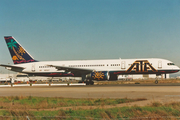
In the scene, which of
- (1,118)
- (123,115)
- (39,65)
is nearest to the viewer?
(1,118)

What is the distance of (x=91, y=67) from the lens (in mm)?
40562

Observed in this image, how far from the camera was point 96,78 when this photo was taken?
36.8 metres

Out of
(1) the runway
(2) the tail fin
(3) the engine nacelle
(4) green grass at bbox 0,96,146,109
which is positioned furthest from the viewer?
(2) the tail fin

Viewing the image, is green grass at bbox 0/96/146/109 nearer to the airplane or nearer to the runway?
the runway

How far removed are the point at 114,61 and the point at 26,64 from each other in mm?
19067

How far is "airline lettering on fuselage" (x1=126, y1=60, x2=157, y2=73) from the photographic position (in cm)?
3712

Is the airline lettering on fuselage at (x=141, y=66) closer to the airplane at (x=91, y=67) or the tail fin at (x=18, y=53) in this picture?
the airplane at (x=91, y=67)

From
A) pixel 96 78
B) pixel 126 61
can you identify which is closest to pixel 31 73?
pixel 96 78

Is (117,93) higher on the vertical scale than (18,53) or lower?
lower

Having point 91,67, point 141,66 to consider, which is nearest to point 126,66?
point 141,66

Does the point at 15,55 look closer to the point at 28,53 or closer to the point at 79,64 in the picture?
the point at 28,53

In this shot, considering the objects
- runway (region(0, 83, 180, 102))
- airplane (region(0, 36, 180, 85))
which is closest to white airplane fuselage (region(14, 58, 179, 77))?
airplane (region(0, 36, 180, 85))

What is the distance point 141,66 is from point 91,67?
9.48 m

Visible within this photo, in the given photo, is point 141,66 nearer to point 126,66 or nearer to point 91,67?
point 126,66
